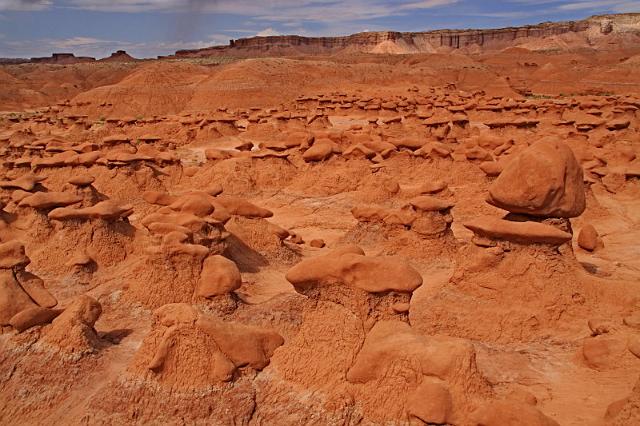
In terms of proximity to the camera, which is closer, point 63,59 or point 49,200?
point 49,200

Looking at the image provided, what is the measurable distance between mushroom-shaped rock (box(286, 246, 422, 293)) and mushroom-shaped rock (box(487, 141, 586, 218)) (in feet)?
10.5

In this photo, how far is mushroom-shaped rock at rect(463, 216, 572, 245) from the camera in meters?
7.93

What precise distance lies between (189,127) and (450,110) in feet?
46.4

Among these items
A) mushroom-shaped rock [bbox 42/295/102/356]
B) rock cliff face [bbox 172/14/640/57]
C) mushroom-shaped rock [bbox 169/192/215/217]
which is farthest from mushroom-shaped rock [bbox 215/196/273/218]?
rock cliff face [bbox 172/14/640/57]

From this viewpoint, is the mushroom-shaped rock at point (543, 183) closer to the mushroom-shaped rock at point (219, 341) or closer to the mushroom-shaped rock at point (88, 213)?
the mushroom-shaped rock at point (219, 341)

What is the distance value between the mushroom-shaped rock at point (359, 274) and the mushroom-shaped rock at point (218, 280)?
182 centimetres

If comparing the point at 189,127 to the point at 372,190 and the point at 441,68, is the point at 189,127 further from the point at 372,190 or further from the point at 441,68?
the point at 441,68

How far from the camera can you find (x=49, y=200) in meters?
11.0

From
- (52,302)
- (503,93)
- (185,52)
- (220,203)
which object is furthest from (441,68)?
(185,52)

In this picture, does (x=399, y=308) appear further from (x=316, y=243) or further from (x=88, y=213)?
(x=88, y=213)

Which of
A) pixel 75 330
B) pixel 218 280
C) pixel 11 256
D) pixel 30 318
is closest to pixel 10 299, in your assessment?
pixel 30 318

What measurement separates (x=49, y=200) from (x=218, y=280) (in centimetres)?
505

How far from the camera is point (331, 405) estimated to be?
5.71m

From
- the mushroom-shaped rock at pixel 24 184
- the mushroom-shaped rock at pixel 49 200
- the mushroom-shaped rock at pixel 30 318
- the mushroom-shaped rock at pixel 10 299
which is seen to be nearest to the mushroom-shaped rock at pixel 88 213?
the mushroom-shaped rock at pixel 49 200
